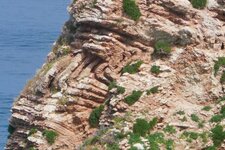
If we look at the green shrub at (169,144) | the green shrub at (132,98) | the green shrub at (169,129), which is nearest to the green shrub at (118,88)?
the green shrub at (132,98)

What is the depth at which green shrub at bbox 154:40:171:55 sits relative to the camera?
2783 cm

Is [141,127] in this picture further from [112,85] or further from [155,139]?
[112,85]

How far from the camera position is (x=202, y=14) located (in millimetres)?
28281

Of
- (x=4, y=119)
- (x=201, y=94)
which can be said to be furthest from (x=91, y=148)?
(x=4, y=119)

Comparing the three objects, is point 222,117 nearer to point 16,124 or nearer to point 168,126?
point 168,126

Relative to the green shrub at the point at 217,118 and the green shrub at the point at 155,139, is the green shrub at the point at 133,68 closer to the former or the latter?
the green shrub at the point at 155,139

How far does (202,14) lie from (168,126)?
440 centimetres

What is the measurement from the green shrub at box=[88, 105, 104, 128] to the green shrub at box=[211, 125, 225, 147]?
399 cm

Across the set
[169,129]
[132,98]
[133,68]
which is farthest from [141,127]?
[133,68]

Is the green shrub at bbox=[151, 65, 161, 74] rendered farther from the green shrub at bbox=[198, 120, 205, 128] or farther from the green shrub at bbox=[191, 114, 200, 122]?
the green shrub at bbox=[198, 120, 205, 128]

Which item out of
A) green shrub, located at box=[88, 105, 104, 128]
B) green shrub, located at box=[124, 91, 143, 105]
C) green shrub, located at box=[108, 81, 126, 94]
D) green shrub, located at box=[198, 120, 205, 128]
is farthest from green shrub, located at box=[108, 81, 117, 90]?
green shrub, located at box=[198, 120, 205, 128]

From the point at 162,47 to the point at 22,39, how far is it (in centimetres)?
7183

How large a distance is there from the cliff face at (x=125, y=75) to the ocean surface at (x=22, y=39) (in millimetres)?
37839

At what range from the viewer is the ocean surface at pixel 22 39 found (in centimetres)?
8044
